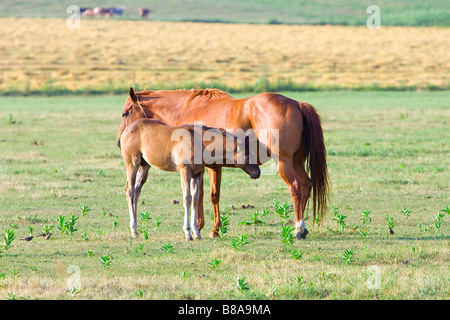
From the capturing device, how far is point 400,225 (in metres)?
10.4

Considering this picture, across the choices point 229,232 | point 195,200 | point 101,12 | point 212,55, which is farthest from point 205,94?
point 101,12

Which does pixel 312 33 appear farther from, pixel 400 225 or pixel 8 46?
pixel 400 225

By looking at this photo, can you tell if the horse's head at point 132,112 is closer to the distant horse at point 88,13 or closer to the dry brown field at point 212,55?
the dry brown field at point 212,55

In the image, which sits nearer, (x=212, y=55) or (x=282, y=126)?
(x=282, y=126)

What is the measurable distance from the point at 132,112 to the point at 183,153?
1675 mm

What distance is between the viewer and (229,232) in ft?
32.9

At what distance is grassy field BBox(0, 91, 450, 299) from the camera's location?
7105 millimetres

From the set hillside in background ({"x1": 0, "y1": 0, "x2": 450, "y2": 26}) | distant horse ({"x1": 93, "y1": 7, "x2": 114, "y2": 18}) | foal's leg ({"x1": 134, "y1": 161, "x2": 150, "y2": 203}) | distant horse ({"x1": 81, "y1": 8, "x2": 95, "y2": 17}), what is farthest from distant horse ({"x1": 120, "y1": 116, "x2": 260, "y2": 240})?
distant horse ({"x1": 81, "y1": 8, "x2": 95, "y2": 17})

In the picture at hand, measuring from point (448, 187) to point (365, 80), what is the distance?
33.5 meters

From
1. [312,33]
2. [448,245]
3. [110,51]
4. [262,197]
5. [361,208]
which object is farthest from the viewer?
[312,33]

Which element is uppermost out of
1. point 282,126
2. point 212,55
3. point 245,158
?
point 282,126

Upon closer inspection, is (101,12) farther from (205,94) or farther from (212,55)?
(205,94)

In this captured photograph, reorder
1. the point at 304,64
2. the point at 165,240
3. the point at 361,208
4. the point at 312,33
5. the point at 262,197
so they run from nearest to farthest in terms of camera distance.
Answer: the point at 165,240 → the point at 361,208 → the point at 262,197 → the point at 304,64 → the point at 312,33

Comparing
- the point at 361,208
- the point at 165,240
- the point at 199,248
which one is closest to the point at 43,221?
the point at 165,240
